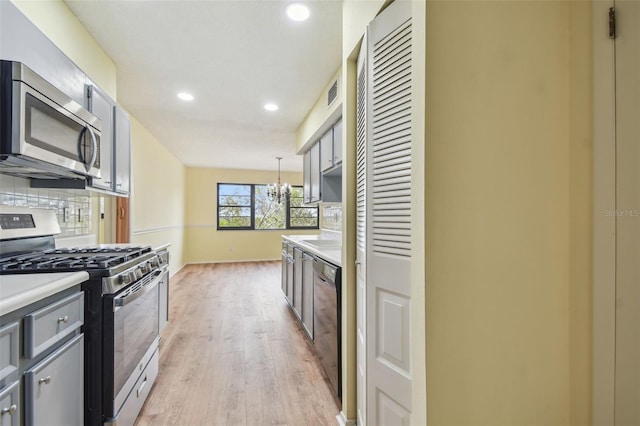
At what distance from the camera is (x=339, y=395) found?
175 centimetres

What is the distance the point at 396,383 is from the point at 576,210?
896mm

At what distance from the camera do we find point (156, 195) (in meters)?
4.91

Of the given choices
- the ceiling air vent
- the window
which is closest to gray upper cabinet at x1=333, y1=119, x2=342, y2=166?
the ceiling air vent

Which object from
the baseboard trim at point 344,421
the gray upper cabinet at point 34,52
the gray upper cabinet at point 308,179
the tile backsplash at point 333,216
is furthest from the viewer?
the gray upper cabinet at point 308,179

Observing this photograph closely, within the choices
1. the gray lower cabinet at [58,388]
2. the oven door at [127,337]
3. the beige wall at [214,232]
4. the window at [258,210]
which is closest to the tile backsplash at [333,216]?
the oven door at [127,337]

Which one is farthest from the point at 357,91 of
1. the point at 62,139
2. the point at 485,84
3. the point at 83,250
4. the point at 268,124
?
the point at 268,124

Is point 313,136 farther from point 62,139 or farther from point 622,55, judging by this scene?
point 622,55

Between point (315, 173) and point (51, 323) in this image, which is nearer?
point (51, 323)

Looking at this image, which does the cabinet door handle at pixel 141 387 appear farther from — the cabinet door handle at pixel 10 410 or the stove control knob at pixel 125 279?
the cabinet door handle at pixel 10 410

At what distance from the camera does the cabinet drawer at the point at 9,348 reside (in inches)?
33.6

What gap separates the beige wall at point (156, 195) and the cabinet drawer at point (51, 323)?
2.99 m

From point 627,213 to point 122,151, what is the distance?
3.01m

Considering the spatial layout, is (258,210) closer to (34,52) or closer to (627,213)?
(34,52)

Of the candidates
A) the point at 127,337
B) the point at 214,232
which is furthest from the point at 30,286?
the point at 214,232
